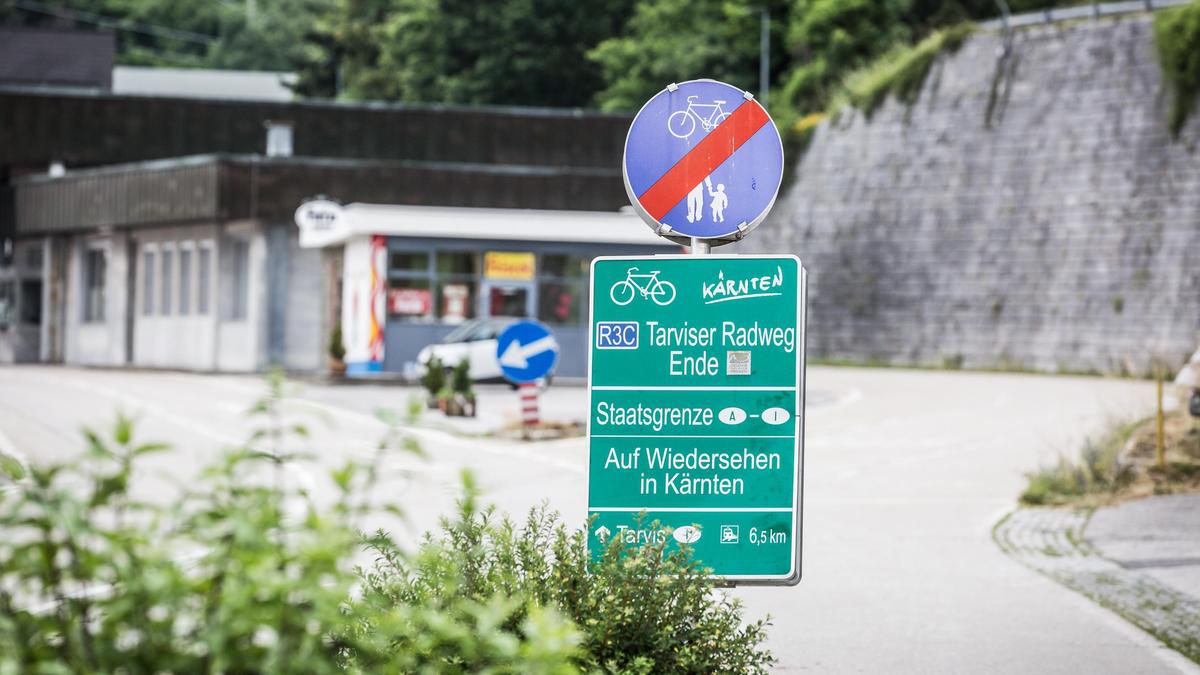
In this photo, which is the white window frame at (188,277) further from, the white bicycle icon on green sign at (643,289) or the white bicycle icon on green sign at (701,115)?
the white bicycle icon on green sign at (643,289)

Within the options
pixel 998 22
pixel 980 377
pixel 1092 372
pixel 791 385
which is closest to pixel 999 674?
pixel 791 385

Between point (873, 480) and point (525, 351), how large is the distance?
505 centimetres

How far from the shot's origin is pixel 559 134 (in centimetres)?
5391

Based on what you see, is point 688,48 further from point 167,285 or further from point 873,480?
point 873,480

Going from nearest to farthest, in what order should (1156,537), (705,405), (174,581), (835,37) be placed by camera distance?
(174,581)
(705,405)
(1156,537)
(835,37)

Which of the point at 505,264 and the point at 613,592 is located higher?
the point at 505,264

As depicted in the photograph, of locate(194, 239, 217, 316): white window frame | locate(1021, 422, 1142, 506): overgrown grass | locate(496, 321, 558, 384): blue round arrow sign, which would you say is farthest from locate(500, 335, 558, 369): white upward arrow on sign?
locate(194, 239, 217, 316): white window frame

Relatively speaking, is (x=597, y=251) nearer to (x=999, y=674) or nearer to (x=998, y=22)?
(x=998, y=22)

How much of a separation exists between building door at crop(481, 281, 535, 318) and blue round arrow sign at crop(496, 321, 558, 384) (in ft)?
53.0

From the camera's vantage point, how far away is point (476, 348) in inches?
1367

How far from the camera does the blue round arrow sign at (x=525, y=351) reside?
2125 centimetres

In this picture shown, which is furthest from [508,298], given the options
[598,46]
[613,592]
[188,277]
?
[613,592]

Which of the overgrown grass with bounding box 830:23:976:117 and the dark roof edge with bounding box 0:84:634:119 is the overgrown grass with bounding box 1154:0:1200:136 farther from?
the dark roof edge with bounding box 0:84:634:119

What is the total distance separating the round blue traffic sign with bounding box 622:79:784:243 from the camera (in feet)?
23.0
